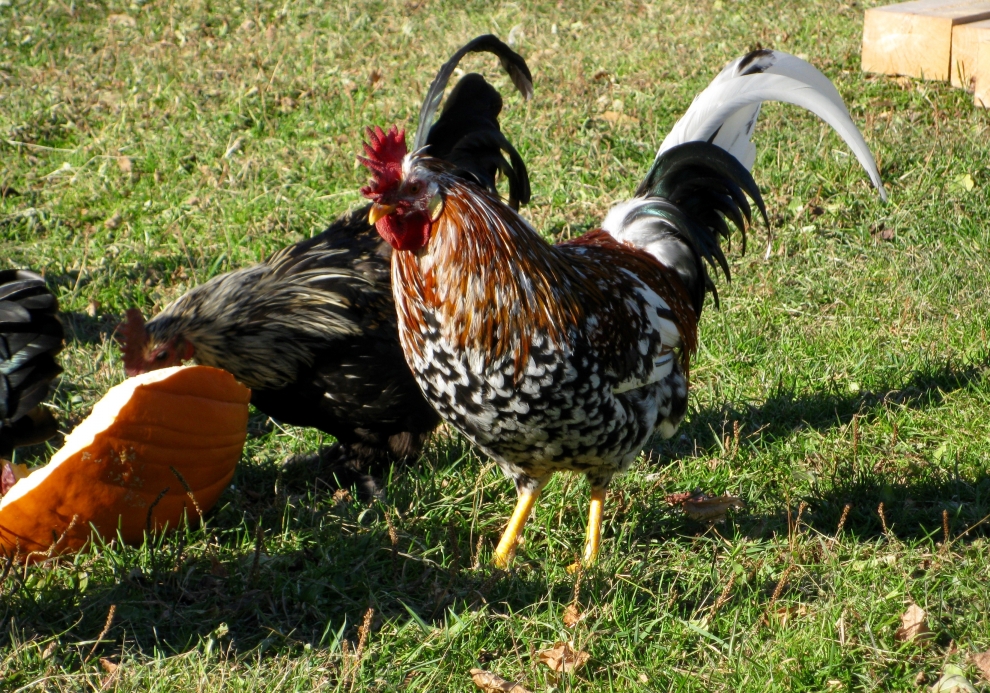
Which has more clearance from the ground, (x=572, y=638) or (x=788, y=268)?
(x=788, y=268)

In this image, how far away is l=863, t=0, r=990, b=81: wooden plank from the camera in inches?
260

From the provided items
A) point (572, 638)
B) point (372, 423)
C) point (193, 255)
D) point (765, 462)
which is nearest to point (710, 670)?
point (572, 638)

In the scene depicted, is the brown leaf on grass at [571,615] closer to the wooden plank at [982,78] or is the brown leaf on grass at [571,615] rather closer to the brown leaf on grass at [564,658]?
the brown leaf on grass at [564,658]

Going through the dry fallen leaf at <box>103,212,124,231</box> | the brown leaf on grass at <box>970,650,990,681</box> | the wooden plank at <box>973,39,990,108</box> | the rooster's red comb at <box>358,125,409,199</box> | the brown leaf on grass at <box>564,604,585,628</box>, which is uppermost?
the wooden plank at <box>973,39,990,108</box>

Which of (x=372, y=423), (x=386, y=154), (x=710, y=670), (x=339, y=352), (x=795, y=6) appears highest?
(x=795, y=6)

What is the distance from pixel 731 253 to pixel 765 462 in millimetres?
1768

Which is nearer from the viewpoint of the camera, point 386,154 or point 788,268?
point 386,154

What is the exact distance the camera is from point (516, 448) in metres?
3.05

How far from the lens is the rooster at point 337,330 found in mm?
3625

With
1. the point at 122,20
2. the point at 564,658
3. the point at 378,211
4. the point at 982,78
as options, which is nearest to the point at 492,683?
the point at 564,658

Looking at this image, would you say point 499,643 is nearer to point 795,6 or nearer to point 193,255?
point 193,255

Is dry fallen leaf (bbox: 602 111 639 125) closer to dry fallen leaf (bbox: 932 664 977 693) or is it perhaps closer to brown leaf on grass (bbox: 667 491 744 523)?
brown leaf on grass (bbox: 667 491 744 523)

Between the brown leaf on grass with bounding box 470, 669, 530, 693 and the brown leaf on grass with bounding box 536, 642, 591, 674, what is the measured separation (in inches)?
5.1

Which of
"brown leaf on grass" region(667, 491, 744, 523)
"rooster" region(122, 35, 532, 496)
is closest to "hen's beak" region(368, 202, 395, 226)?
"rooster" region(122, 35, 532, 496)
